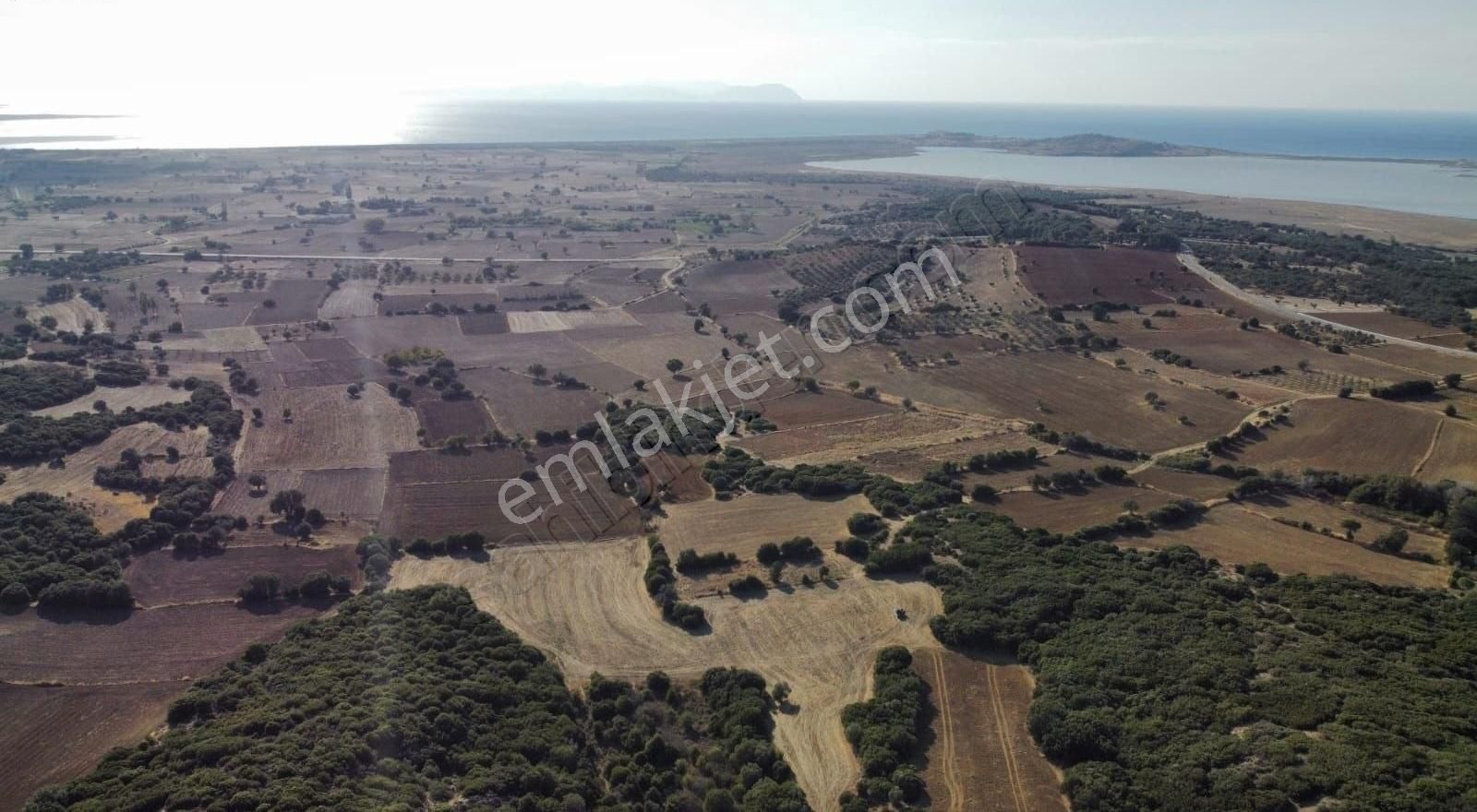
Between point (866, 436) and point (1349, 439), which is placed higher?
point (1349, 439)

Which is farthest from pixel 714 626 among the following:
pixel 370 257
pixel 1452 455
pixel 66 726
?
pixel 370 257

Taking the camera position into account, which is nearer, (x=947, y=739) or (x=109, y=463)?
(x=947, y=739)

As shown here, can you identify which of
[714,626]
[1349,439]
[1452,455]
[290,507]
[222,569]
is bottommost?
[222,569]

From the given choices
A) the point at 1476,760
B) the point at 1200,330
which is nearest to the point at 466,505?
the point at 1476,760

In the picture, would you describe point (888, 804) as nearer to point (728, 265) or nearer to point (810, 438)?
point (810, 438)

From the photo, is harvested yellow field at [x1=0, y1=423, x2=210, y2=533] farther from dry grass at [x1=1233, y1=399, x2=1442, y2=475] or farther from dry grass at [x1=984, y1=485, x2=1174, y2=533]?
dry grass at [x1=1233, y1=399, x2=1442, y2=475]

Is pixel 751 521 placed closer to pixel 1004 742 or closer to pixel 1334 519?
pixel 1004 742

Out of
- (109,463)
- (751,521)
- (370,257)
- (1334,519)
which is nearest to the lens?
(1334,519)

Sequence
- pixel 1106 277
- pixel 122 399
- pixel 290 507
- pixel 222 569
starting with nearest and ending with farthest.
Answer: pixel 222 569 < pixel 290 507 < pixel 122 399 < pixel 1106 277
